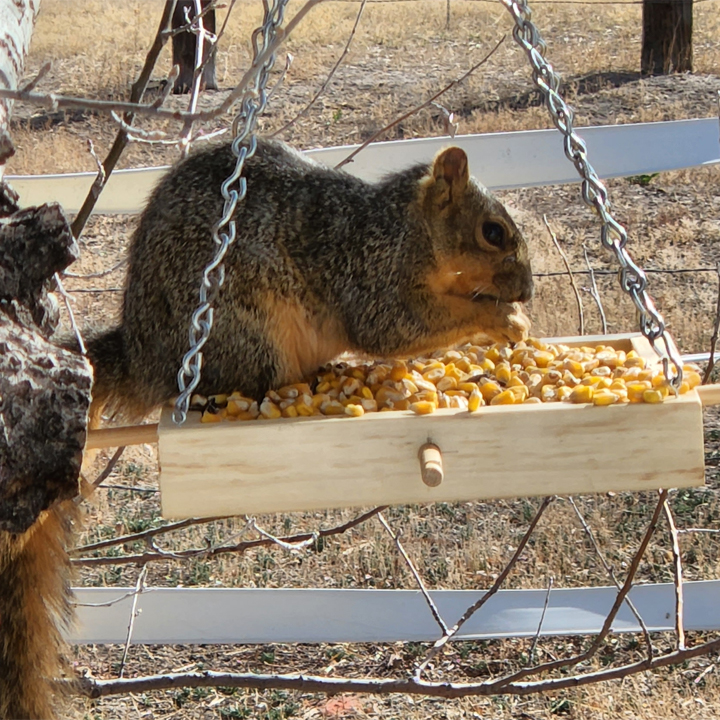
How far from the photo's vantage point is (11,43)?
1.93 m

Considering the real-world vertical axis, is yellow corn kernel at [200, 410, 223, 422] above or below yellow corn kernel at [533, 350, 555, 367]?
below

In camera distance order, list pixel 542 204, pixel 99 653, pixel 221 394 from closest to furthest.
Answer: pixel 221 394 → pixel 99 653 → pixel 542 204

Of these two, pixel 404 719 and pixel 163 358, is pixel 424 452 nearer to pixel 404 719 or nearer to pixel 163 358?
pixel 163 358

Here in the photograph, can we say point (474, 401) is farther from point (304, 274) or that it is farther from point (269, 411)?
point (304, 274)

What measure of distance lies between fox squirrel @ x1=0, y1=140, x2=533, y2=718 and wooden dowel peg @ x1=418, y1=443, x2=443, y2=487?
1.95 ft

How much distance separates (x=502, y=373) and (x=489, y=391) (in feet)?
0.43

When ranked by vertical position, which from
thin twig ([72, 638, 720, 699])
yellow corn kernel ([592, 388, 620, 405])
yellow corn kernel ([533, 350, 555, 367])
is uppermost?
yellow corn kernel ([533, 350, 555, 367])

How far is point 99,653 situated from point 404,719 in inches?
52.0

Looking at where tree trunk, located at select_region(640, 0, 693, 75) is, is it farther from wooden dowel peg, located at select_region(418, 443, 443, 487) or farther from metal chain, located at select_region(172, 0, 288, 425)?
wooden dowel peg, located at select_region(418, 443, 443, 487)

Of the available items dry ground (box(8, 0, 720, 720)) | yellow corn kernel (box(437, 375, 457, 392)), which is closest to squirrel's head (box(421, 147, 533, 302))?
yellow corn kernel (box(437, 375, 457, 392))

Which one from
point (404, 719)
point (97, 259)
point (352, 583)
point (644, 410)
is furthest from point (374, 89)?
point (644, 410)

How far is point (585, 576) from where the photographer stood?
464cm

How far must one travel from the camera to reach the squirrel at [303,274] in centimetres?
237

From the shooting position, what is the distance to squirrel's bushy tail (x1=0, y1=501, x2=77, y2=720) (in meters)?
2.07
